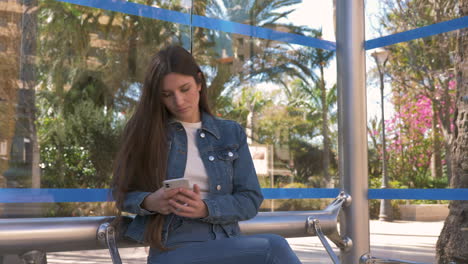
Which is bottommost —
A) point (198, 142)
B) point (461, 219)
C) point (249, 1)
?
point (461, 219)

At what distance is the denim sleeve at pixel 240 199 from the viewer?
5.73 ft

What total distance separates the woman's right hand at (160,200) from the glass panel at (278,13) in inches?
44.9

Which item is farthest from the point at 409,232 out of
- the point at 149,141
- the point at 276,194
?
the point at 149,141

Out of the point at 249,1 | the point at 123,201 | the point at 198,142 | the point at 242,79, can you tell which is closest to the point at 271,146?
the point at 242,79

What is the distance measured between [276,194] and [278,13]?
890 mm

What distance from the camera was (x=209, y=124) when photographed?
1.98 m

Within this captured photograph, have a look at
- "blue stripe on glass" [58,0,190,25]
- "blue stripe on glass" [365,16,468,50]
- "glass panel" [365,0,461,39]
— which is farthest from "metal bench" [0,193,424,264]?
"glass panel" [365,0,461,39]

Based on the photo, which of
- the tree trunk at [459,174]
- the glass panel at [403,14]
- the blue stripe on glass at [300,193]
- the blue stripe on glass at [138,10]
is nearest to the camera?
the blue stripe on glass at [138,10]

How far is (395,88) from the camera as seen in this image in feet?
10.5

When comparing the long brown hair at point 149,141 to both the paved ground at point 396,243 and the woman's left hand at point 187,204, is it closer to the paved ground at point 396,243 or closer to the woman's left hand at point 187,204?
the woman's left hand at point 187,204

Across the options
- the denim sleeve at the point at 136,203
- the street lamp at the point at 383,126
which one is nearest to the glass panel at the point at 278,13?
the street lamp at the point at 383,126

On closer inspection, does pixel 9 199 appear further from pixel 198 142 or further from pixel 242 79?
pixel 242 79

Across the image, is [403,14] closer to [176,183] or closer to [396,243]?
[396,243]

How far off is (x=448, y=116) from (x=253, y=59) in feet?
3.71
